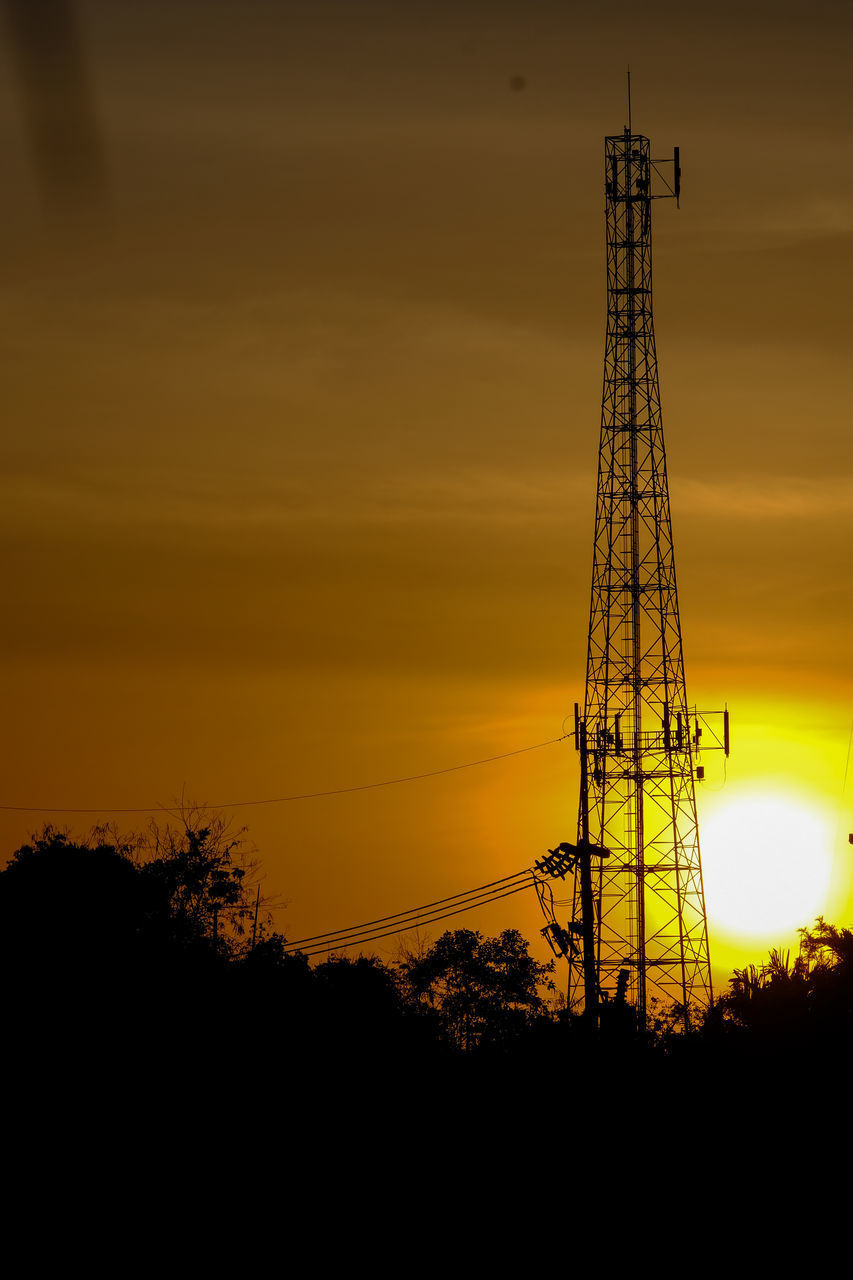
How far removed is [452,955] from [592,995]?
54.1 meters

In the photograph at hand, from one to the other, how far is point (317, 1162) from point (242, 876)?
33.2 metres

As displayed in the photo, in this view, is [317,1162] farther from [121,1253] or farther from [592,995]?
[592,995]

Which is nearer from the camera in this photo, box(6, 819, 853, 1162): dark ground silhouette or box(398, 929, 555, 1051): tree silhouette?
box(6, 819, 853, 1162): dark ground silhouette

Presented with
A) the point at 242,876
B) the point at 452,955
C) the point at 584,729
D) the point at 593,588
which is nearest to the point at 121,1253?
the point at 584,729

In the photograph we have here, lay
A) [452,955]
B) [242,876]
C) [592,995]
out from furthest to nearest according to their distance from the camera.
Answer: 1. [452,955]
2. [242,876]
3. [592,995]

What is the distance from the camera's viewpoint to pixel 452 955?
104m

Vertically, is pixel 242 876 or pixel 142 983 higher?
pixel 242 876

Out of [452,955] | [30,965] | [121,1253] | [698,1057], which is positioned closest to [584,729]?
[698,1057]

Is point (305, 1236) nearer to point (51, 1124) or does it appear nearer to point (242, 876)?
point (51, 1124)

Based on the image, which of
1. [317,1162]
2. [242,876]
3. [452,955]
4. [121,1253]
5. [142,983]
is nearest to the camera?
[121,1253]

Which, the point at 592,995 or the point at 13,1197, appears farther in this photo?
the point at 592,995

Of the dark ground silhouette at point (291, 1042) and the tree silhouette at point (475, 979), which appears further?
the tree silhouette at point (475, 979)

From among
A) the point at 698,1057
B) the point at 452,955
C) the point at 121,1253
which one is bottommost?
the point at 121,1253

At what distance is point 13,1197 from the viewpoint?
41844mm
